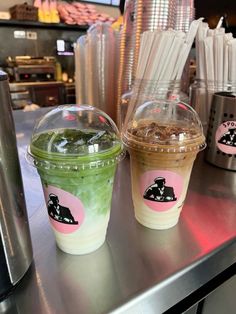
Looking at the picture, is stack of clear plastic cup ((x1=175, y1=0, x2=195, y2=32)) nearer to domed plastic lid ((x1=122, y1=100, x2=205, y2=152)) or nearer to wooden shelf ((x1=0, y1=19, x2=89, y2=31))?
domed plastic lid ((x1=122, y1=100, x2=205, y2=152))

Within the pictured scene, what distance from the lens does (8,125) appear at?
1.12 feet

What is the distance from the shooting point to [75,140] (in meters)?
0.40

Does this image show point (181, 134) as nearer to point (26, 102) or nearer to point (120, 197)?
point (120, 197)

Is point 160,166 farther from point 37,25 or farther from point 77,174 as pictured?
point 37,25

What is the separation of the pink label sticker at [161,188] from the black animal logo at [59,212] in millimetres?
150

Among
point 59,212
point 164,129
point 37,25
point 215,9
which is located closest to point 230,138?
point 164,129

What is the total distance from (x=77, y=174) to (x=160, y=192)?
0.18 metres

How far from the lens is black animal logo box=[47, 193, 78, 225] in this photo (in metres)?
0.40

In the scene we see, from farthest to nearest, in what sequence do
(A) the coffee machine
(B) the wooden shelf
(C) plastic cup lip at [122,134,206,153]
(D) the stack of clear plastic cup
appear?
1. (B) the wooden shelf
2. (D) the stack of clear plastic cup
3. (C) plastic cup lip at [122,134,206,153]
4. (A) the coffee machine

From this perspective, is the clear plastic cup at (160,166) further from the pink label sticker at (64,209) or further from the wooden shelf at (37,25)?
the wooden shelf at (37,25)

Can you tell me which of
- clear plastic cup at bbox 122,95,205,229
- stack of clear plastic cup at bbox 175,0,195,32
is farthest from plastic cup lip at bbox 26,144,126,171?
stack of clear plastic cup at bbox 175,0,195,32

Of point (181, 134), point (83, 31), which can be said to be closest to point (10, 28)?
point (83, 31)

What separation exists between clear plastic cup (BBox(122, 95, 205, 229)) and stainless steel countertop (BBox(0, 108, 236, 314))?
0.04m

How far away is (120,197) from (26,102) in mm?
3527
